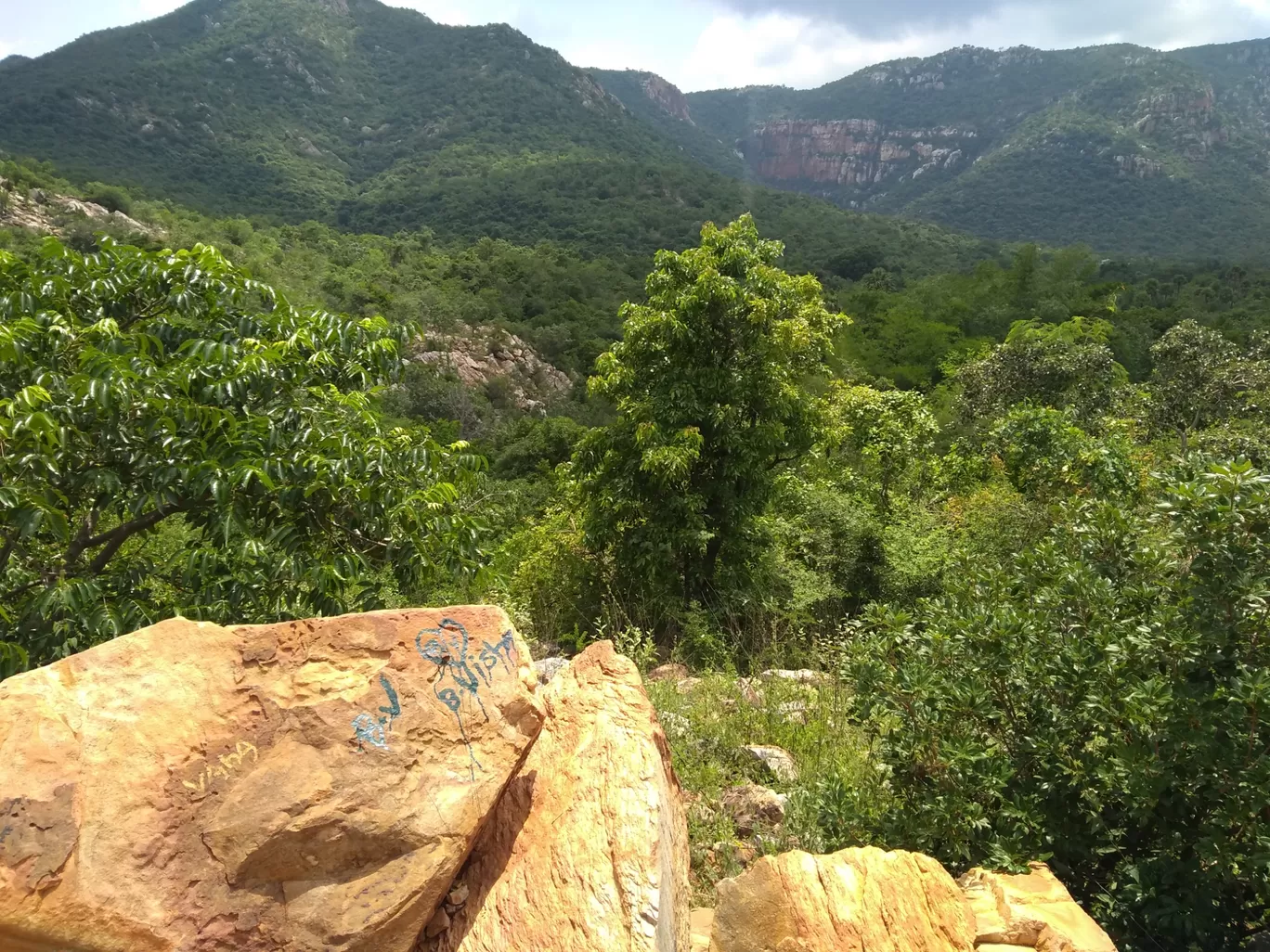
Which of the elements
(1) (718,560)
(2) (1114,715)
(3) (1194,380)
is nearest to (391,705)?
(2) (1114,715)

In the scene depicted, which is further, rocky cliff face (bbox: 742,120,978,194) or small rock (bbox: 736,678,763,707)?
rocky cliff face (bbox: 742,120,978,194)

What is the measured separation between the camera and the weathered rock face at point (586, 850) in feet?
8.38

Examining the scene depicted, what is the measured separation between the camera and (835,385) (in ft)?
45.8

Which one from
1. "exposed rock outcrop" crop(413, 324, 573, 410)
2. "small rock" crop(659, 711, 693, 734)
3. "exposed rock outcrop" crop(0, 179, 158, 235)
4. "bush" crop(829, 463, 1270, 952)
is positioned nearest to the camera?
"bush" crop(829, 463, 1270, 952)

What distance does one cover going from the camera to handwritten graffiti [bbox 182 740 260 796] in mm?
2477

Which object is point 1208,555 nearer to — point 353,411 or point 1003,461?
point 353,411

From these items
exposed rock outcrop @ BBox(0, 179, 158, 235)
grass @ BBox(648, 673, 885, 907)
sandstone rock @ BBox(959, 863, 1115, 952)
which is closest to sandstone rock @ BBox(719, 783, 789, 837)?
grass @ BBox(648, 673, 885, 907)

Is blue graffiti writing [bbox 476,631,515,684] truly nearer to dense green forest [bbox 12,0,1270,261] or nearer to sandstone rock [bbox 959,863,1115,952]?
sandstone rock [bbox 959,863,1115,952]

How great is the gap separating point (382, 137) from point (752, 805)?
323 ft

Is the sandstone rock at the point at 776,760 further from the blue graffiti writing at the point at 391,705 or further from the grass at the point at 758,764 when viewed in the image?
the blue graffiti writing at the point at 391,705

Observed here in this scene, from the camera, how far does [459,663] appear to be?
2.82 m

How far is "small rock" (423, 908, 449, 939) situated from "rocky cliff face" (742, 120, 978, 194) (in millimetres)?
136520

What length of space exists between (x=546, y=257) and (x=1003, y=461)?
46.5 metres

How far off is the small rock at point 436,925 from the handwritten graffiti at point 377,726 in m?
0.66
